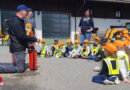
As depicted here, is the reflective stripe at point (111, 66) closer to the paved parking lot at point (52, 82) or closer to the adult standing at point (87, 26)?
the paved parking lot at point (52, 82)

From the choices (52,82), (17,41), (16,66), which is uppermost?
(17,41)

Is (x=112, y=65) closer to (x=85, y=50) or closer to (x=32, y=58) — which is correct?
(x=32, y=58)

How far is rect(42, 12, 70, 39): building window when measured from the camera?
14430mm

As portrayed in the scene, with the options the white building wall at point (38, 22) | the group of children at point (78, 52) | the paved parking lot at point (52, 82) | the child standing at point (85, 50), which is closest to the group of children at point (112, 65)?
the paved parking lot at point (52, 82)

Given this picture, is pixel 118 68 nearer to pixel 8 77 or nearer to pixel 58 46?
pixel 8 77

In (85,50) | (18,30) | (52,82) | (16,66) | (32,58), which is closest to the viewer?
(52,82)

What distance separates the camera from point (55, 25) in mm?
14742

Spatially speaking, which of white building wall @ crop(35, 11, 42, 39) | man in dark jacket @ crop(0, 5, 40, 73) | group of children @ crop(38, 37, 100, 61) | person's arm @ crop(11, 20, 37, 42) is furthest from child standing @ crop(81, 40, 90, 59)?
white building wall @ crop(35, 11, 42, 39)

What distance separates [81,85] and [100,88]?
1.25 ft

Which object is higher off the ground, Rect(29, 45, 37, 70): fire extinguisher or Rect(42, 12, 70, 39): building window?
Rect(42, 12, 70, 39): building window

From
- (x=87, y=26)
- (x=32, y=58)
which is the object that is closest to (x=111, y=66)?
(x=32, y=58)

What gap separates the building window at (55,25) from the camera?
47.3ft

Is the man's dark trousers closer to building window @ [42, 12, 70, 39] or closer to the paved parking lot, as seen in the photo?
the paved parking lot

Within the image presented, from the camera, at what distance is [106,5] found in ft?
52.2
